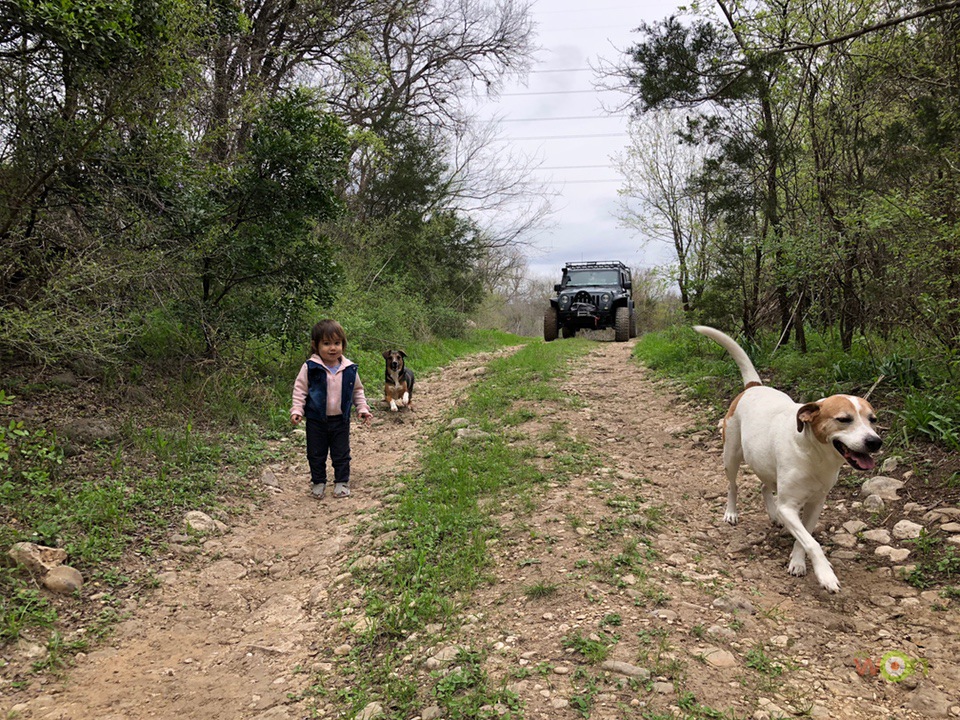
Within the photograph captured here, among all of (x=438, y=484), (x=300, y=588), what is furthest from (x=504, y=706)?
(x=438, y=484)

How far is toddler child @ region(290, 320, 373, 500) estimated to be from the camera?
4.81m

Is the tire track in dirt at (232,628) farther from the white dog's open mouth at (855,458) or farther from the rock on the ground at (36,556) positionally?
the white dog's open mouth at (855,458)

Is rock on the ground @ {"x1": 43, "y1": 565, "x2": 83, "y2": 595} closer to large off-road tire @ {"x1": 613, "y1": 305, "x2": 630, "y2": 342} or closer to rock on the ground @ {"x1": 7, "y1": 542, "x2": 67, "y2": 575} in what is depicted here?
rock on the ground @ {"x1": 7, "y1": 542, "x2": 67, "y2": 575}

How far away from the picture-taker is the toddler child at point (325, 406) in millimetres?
4812

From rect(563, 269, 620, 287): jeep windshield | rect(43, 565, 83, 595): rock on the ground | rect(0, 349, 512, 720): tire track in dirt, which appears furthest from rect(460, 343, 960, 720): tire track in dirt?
rect(563, 269, 620, 287): jeep windshield

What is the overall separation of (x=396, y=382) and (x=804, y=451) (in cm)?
525

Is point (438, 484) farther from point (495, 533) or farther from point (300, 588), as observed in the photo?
point (300, 588)

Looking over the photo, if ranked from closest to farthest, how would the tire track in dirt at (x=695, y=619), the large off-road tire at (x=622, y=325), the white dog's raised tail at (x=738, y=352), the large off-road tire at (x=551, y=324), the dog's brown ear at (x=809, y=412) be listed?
1. the tire track in dirt at (x=695, y=619)
2. the dog's brown ear at (x=809, y=412)
3. the white dog's raised tail at (x=738, y=352)
4. the large off-road tire at (x=622, y=325)
5. the large off-road tire at (x=551, y=324)

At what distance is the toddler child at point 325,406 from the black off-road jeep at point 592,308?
1179 cm

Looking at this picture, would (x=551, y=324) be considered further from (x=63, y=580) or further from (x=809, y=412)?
(x=63, y=580)

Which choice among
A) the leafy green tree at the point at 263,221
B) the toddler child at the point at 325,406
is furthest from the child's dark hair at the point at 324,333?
the leafy green tree at the point at 263,221

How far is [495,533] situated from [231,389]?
3.92 meters

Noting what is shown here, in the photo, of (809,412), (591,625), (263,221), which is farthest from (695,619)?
(263,221)

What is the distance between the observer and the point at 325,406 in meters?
4.82
